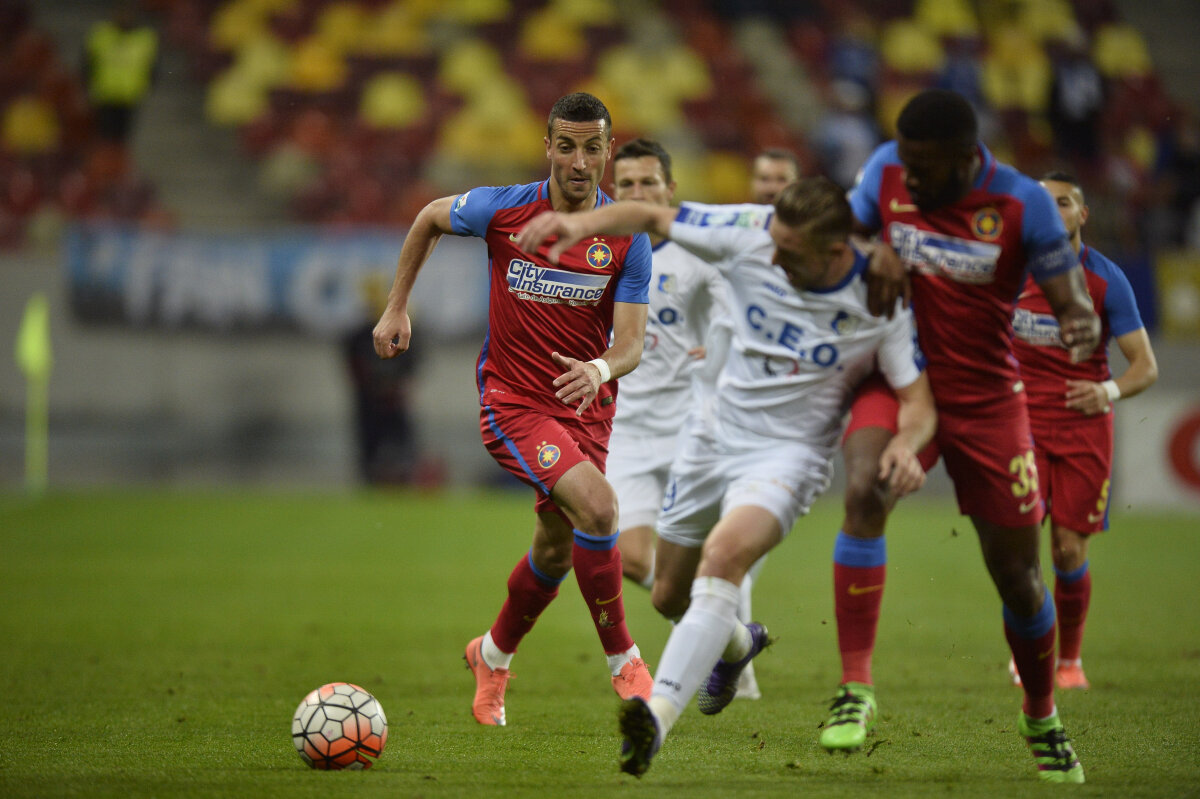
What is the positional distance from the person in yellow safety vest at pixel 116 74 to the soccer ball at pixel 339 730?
15419mm

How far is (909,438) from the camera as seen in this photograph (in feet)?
15.3

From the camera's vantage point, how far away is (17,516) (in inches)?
546

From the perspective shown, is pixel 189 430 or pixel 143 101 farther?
pixel 143 101

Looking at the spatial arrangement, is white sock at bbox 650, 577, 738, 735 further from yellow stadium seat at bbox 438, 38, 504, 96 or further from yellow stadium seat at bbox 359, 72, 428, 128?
yellow stadium seat at bbox 438, 38, 504, 96

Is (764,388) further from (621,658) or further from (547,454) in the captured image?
(621,658)

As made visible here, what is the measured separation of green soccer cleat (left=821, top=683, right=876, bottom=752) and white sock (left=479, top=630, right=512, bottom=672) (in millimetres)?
1472

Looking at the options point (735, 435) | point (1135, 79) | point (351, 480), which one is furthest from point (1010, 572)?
point (1135, 79)

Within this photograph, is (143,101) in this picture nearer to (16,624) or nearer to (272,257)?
(272,257)

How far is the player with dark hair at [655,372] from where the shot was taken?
6.54 meters

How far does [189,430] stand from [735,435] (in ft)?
42.9

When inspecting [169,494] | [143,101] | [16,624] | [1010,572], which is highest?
[143,101]

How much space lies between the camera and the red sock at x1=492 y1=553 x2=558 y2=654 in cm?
572

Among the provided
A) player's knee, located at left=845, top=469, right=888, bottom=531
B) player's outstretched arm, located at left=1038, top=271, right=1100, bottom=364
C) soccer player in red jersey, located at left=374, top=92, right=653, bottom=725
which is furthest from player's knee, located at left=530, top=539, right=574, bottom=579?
player's outstretched arm, located at left=1038, top=271, right=1100, bottom=364

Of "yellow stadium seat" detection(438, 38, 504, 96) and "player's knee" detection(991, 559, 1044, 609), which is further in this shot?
"yellow stadium seat" detection(438, 38, 504, 96)
